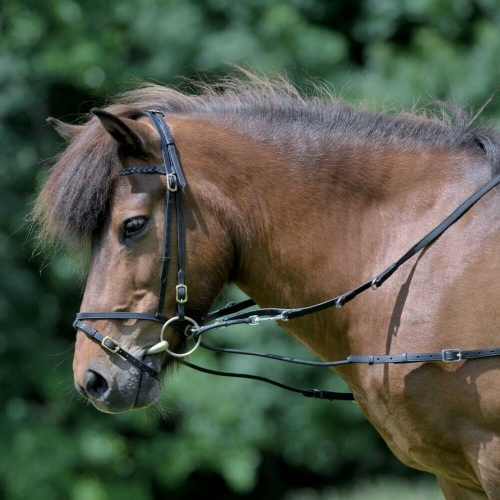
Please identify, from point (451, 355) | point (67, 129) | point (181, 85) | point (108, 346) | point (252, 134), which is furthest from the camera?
point (181, 85)

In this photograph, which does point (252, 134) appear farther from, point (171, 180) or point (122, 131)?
point (122, 131)

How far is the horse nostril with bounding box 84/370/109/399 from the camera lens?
3176mm

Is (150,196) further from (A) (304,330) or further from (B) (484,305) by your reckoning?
(B) (484,305)

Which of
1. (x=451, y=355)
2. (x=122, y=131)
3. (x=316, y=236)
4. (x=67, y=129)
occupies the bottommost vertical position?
(x=451, y=355)

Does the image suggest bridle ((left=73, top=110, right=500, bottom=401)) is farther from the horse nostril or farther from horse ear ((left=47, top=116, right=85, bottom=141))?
horse ear ((left=47, top=116, right=85, bottom=141))

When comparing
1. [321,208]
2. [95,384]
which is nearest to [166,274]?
[95,384]

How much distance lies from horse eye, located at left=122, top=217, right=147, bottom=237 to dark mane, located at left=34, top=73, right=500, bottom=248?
119 mm

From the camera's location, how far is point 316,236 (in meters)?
3.23

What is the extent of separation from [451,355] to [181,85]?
6.07 m

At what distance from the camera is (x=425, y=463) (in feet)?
10.4

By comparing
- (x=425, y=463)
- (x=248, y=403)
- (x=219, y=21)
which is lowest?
(x=248, y=403)

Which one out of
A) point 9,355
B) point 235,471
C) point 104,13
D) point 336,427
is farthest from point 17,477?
point 104,13

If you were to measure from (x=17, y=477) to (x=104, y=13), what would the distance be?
16.7ft

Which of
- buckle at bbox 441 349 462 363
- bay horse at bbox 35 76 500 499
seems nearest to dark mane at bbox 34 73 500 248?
bay horse at bbox 35 76 500 499
